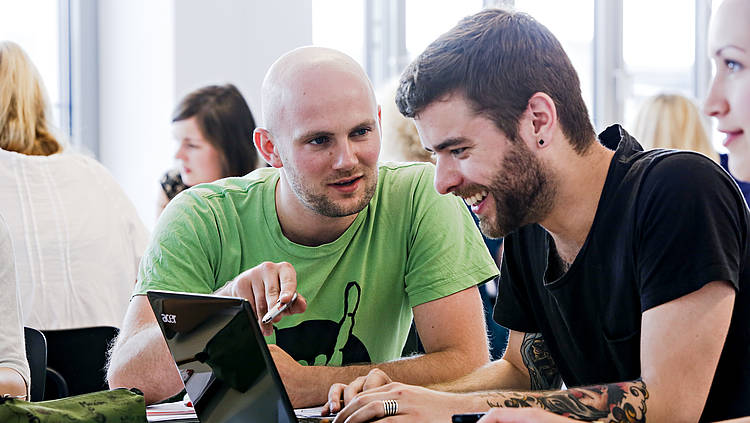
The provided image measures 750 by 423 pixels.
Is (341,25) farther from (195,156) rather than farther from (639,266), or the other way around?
(639,266)

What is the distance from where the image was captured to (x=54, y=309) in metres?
2.73

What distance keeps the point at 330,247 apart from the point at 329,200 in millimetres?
116

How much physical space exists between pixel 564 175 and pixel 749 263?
1.11ft

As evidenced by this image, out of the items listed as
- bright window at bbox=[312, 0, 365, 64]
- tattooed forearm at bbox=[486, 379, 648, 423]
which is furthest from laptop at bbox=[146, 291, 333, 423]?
bright window at bbox=[312, 0, 365, 64]

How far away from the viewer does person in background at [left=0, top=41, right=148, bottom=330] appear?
2703mm

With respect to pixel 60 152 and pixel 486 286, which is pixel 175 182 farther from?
pixel 486 286

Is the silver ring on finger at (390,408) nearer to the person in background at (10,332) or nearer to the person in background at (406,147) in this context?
the person in background at (10,332)

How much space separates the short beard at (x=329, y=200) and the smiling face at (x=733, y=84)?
75 cm

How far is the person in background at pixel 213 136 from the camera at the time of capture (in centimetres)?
339

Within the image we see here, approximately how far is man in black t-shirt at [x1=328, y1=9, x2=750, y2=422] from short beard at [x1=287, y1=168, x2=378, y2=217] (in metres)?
0.33

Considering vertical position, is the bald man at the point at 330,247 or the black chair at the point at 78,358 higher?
the bald man at the point at 330,247

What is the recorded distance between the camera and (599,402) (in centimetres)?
132

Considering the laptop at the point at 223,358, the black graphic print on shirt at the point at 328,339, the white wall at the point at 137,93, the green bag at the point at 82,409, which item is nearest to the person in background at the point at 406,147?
the white wall at the point at 137,93

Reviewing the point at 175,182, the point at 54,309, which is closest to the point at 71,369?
the point at 54,309
